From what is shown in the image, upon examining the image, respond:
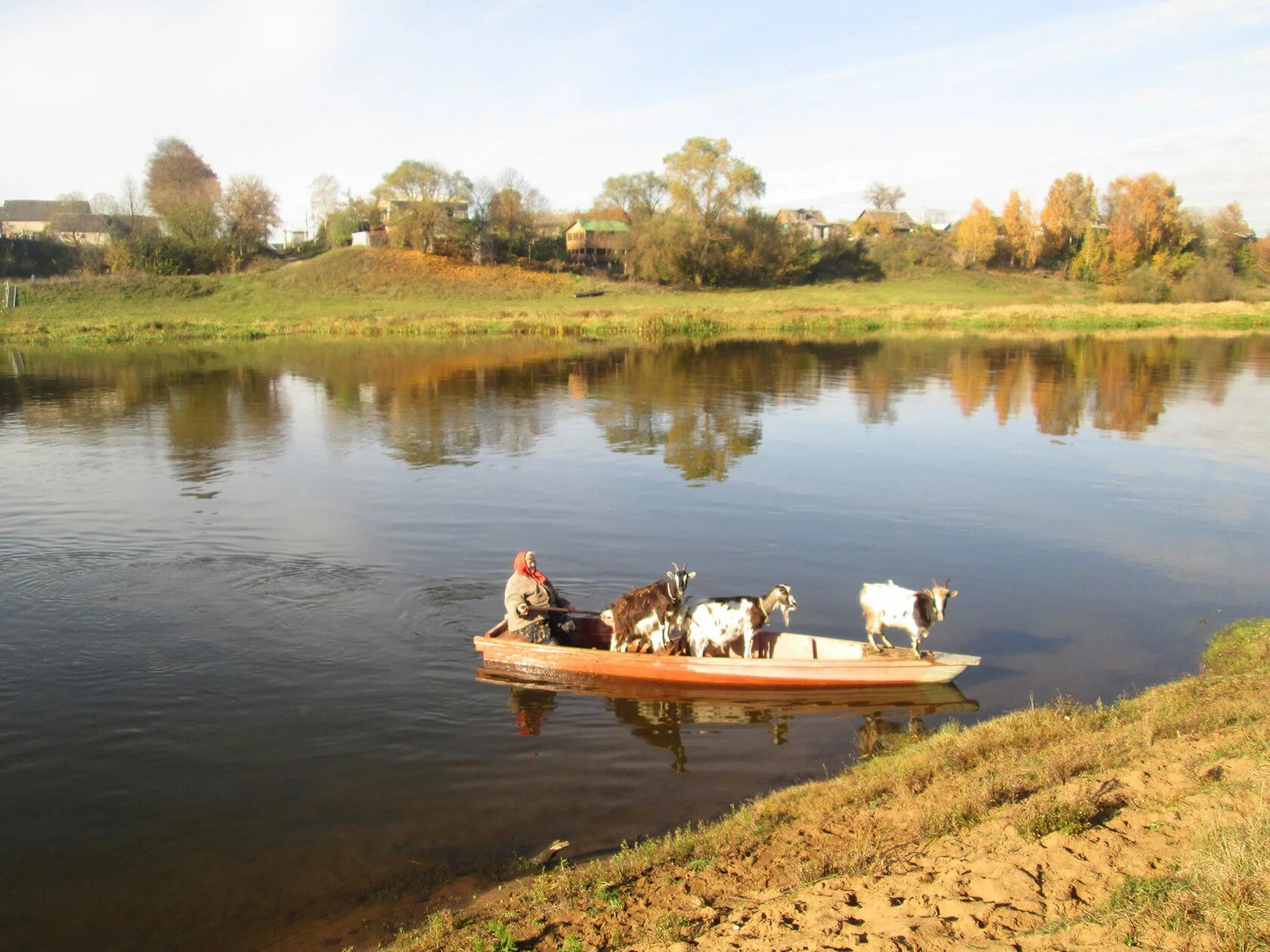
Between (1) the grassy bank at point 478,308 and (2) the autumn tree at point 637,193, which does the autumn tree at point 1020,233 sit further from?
(2) the autumn tree at point 637,193

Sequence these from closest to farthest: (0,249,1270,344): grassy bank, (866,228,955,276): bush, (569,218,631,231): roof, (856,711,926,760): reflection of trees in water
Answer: (856,711,926,760): reflection of trees in water, (0,249,1270,344): grassy bank, (866,228,955,276): bush, (569,218,631,231): roof

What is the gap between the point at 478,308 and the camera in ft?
252

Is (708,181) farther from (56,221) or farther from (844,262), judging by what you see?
(56,221)

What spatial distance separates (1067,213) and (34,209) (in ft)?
408

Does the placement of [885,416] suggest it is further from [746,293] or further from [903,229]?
[903,229]

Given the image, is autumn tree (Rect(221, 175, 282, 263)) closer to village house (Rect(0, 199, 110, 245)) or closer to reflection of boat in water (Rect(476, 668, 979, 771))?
village house (Rect(0, 199, 110, 245))

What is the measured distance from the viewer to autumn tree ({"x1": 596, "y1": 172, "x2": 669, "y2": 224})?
364 feet

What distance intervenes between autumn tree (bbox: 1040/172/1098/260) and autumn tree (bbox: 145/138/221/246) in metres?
92.6

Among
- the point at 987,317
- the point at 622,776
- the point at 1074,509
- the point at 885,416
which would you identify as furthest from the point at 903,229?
the point at 622,776

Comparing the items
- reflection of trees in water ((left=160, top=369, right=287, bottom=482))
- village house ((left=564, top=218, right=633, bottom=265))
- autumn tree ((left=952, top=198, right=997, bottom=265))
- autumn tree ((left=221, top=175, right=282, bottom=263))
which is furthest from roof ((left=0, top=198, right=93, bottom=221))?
autumn tree ((left=952, top=198, right=997, bottom=265))

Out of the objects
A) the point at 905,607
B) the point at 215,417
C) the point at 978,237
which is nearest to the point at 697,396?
the point at 215,417

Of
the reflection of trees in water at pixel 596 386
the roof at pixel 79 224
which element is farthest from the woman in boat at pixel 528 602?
the roof at pixel 79 224

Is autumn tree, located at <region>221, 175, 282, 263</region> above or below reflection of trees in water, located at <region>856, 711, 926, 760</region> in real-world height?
above

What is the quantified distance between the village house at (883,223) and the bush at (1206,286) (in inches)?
1496
